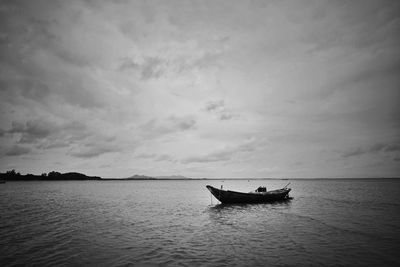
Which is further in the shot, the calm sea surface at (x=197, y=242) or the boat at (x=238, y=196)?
the boat at (x=238, y=196)

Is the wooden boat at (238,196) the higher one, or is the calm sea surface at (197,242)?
the wooden boat at (238,196)

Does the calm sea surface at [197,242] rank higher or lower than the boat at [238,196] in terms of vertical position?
lower

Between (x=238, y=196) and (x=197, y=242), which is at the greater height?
(x=238, y=196)

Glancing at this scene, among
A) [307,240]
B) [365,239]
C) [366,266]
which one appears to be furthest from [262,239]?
[365,239]

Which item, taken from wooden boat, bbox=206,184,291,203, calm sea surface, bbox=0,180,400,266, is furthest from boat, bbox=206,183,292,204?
calm sea surface, bbox=0,180,400,266

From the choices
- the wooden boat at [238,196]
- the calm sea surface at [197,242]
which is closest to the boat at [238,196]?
the wooden boat at [238,196]

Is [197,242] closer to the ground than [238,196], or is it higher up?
closer to the ground

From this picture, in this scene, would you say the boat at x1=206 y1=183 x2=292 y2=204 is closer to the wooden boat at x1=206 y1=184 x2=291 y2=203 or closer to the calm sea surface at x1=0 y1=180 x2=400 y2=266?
the wooden boat at x1=206 y1=184 x2=291 y2=203

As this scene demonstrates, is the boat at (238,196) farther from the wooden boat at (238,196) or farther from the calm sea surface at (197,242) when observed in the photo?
the calm sea surface at (197,242)

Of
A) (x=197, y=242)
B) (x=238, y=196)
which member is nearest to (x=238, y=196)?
(x=238, y=196)

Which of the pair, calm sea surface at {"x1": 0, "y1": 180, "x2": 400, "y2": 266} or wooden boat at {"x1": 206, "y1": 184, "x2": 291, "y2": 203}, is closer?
calm sea surface at {"x1": 0, "y1": 180, "x2": 400, "y2": 266}

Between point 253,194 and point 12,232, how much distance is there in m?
33.9

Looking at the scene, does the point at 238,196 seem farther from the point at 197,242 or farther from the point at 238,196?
the point at 197,242

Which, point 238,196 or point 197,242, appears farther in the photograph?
point 238,196
